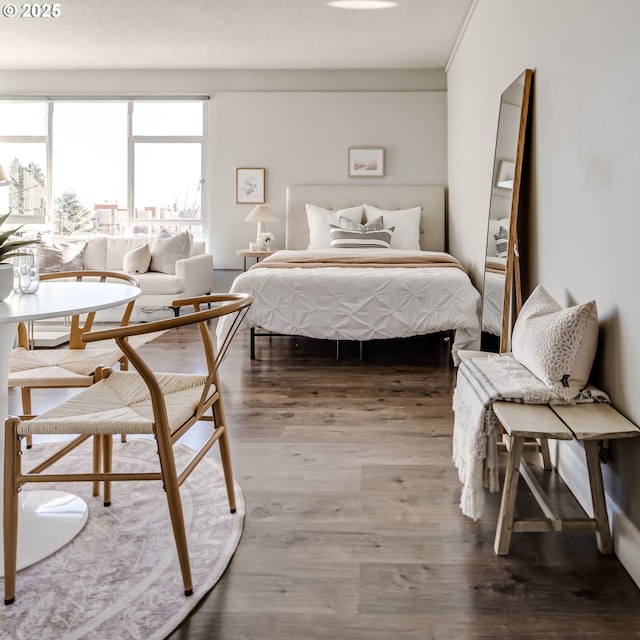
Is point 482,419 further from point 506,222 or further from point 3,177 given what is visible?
point 3,177

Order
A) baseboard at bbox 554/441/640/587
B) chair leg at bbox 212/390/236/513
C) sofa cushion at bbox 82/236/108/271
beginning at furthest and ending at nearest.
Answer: sofa cushion at bbox 82/236/108/271, chair leg at bbox 212/390/236/513, baseboard at bbox 554/441/640/587

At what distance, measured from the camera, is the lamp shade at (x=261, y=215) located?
6.41 meters

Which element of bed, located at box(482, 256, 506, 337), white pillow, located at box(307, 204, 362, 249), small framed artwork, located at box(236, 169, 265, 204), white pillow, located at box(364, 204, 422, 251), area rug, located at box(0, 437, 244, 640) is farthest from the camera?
small framed artwork, located at box(236, 169, 265, 204)

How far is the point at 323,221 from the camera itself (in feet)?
21.0

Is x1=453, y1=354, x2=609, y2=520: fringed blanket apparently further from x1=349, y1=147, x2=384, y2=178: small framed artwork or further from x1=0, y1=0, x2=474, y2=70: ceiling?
x1=349, y1=147, x2=384, y2=178: small framed artwork

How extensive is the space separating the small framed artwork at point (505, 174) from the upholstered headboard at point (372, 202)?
3.01 metres

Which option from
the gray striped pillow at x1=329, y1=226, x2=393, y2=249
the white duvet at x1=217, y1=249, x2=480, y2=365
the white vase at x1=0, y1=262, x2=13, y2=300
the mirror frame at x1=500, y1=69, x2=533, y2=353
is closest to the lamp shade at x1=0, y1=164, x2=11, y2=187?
the gray striped pillow at x1=329, y1=226, x2=393, y2=249

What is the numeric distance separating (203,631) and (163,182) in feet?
20.1

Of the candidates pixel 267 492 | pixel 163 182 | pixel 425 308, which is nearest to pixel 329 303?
pixel 425 308

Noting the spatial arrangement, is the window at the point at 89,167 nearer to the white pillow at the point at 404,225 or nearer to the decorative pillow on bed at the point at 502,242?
the white pillow at the point at 404,225

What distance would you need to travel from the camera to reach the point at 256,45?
584cm

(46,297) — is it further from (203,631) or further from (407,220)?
(407,220)

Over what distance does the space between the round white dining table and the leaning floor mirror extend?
1773 millimetres

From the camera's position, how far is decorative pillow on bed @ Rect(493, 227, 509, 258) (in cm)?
319
